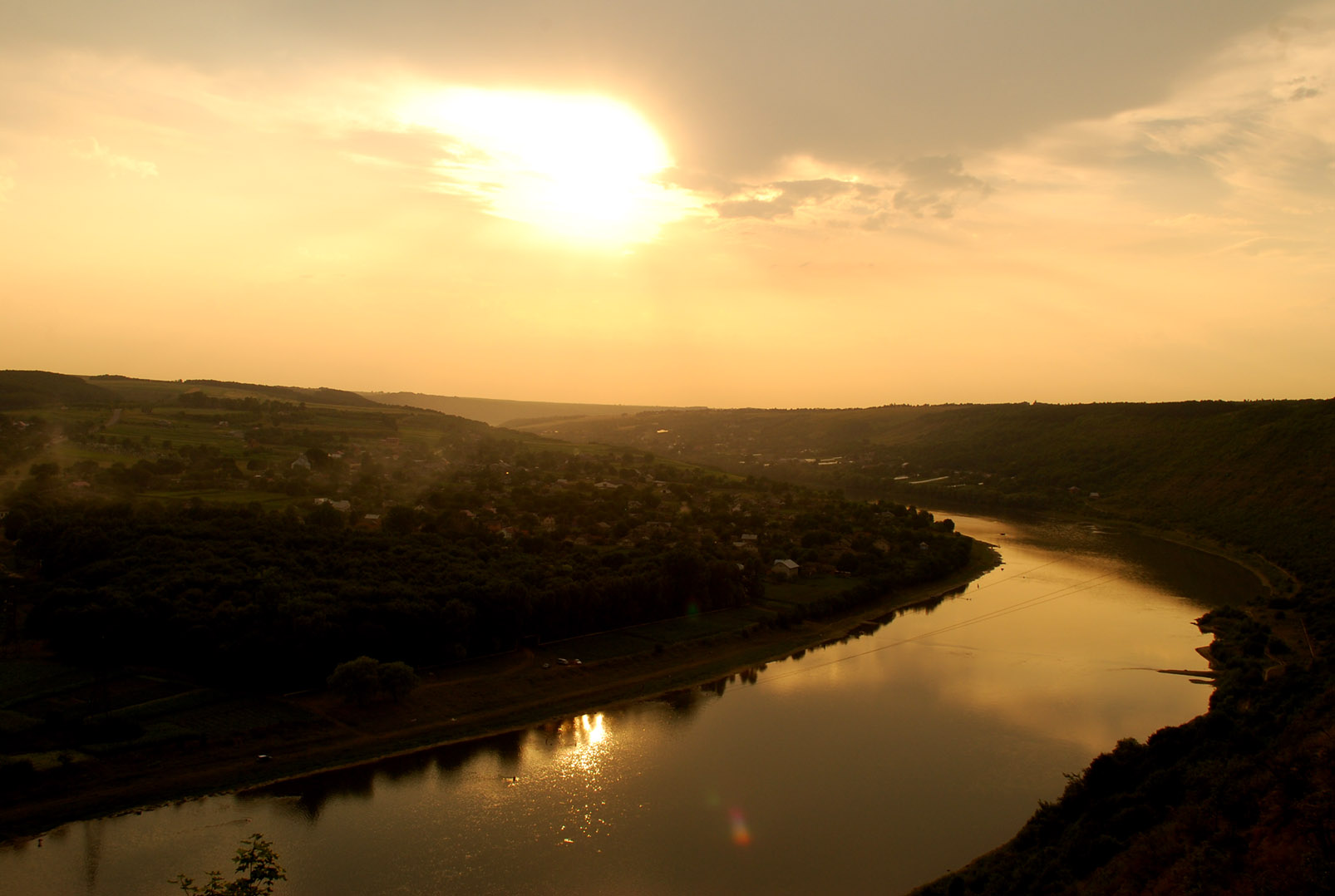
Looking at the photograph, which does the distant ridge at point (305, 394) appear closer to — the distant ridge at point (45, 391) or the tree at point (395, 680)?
the distant ridge at point (45, 391)

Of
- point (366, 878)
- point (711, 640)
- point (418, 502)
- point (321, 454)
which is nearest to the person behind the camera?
point (366, 878)

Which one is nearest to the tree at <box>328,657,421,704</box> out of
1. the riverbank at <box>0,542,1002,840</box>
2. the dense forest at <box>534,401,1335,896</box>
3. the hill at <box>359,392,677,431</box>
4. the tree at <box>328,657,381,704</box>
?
the tree at <box>328,657,381,704</box>

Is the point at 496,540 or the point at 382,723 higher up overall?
the point at 496,540

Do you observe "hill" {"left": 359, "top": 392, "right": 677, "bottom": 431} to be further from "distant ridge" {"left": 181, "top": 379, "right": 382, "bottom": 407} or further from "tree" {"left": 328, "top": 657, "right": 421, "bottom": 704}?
"tree" {"left": 328, "top": 657, "right": 421, "bottom": 704}

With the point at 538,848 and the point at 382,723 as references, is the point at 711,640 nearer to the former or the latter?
the point at 382,723

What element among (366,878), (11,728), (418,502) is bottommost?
(366,878)

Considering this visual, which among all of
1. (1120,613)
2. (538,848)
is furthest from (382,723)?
(1120,613)
